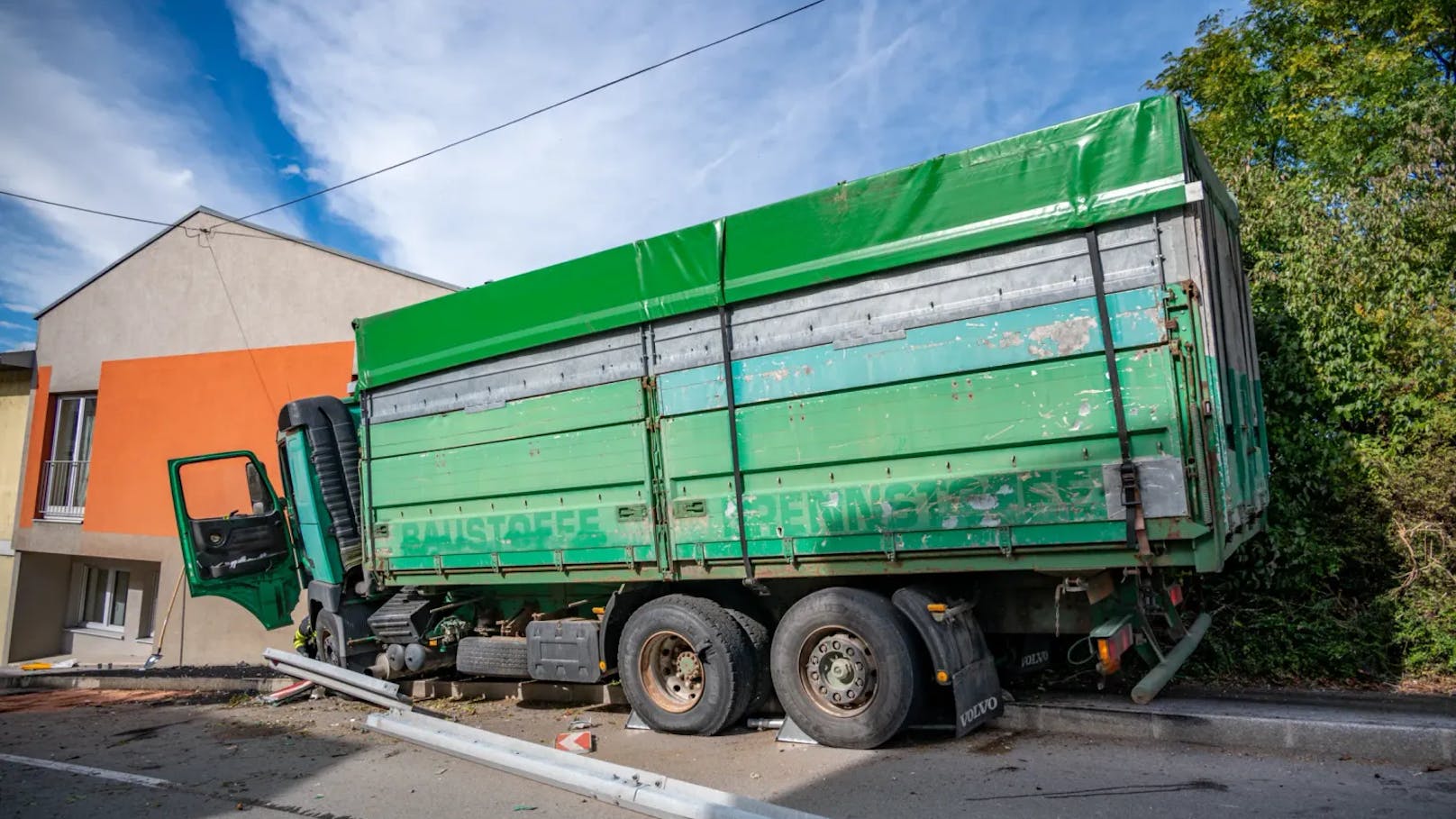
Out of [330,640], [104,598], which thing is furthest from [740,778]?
[104,598]

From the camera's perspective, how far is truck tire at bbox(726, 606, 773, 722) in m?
5.54

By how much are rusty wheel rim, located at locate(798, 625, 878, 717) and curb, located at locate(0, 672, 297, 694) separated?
5.87m

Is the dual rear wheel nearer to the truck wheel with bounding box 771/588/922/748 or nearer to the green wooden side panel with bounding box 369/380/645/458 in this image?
the truck wheel with bounding box 771/588/922/748

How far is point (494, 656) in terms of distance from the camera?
22.8 feet

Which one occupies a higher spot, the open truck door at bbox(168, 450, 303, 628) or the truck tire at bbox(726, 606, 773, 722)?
the open truck door at bbox(168, 450, 303, 628)

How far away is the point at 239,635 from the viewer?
43.0ft

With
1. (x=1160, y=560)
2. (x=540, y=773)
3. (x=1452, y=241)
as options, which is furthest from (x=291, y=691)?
(x=1452, y=241)

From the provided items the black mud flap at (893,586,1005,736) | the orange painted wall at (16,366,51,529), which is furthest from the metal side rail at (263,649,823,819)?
the orange painted wall at (16,366,51,529)

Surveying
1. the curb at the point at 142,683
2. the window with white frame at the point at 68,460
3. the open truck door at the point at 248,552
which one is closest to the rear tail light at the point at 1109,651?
the curb at the point at 142,683

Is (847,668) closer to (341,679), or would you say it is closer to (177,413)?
(341,679)

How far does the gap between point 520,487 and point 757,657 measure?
2.26 metres

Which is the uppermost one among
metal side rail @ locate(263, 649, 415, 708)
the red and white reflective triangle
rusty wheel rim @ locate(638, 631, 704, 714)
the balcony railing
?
the balcony railing

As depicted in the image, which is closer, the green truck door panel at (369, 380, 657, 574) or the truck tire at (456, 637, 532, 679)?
the green truck door panel at (369, 380, 657, 574)

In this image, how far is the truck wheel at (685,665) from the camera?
5.43m
